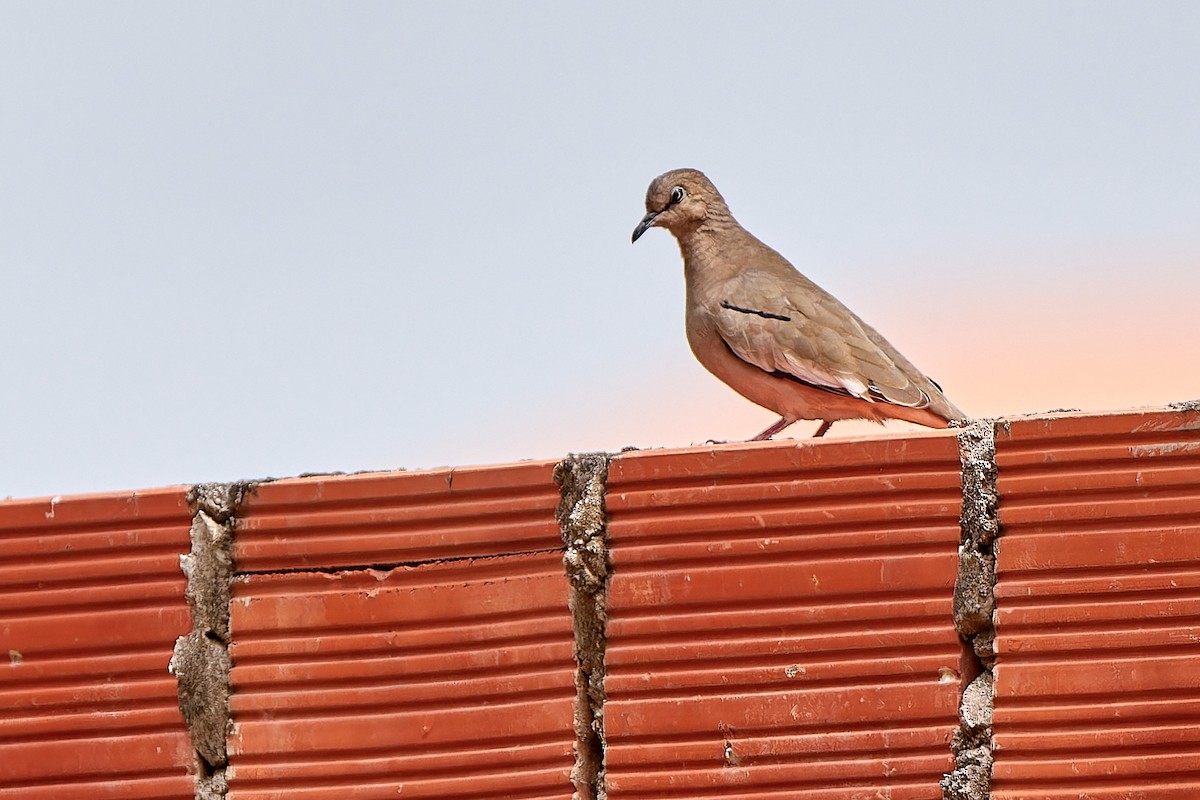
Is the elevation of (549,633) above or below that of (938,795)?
above

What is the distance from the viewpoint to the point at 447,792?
2824 millimetres

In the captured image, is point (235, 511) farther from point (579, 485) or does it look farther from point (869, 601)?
point (869, 601)

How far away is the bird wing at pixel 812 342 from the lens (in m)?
4.49

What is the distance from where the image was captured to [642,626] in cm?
281

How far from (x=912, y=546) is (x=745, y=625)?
1.15ft

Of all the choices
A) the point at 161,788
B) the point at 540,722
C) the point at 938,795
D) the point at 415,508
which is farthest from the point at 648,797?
the point at 161,788

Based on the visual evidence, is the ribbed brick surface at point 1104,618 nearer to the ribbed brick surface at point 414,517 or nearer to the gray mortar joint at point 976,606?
the gray mortar joint at point 976,606

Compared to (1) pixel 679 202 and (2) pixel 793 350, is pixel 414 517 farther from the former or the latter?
(1) pixel 679 202

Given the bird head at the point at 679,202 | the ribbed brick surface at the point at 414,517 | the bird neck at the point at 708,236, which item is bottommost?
the ribbed brick surface at the point at 414,517

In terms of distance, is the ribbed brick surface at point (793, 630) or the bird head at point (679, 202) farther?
the bird head at point (679, 202)

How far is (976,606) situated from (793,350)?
1.91 meters

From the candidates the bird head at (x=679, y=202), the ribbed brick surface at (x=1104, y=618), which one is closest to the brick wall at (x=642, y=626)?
the ribbed brick surface at (x=1104, y=618)

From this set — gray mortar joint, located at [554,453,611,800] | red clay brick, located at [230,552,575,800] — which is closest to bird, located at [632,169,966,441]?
gray mortar joint, located at [554,453,611,800]

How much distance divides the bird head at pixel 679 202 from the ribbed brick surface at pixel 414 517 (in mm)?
2630
